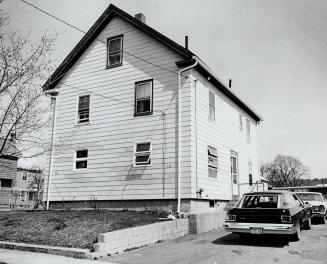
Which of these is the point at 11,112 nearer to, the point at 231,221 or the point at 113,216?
the point at 113,216

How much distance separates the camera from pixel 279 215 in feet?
32.7

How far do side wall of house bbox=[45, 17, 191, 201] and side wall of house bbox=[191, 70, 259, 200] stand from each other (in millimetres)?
657

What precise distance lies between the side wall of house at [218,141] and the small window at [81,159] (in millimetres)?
5859

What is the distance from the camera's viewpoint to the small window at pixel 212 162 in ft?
54.4

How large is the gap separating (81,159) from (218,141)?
274 inches

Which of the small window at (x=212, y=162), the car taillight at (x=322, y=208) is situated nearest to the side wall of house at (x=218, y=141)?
the small window at (x=212, y=162)

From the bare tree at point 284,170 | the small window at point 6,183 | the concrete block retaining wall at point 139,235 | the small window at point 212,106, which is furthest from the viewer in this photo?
the bare tree at point 284,170

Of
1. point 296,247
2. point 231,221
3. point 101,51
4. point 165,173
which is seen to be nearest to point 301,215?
point 296,247

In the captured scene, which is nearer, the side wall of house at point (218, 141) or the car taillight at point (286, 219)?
the car taillight at point (286, 219)

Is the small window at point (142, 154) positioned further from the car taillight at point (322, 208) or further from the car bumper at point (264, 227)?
the car taillight at point (322, 208)

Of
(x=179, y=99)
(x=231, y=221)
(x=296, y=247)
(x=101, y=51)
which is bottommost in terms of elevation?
(x=296, y=247)

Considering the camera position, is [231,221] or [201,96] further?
[201,96]

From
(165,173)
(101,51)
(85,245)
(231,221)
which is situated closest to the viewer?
(85,245)

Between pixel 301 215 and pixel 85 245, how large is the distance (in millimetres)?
6922
